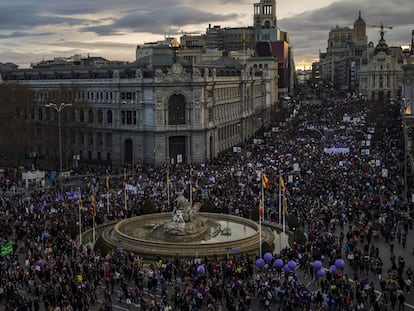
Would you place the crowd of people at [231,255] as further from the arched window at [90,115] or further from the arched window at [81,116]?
the arched window at [81,116]

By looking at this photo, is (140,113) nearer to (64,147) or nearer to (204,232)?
(64,147)

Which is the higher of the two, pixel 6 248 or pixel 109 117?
pixel 109 117

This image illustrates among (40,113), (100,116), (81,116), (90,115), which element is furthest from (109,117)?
(40,113)

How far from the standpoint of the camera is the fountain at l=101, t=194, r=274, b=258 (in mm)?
37031

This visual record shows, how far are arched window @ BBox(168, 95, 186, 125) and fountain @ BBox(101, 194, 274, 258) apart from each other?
3251 centimetres

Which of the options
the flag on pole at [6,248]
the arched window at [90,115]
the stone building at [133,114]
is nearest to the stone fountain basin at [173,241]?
the flag on pole at [6,248]

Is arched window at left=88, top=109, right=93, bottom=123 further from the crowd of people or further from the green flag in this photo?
the green flag

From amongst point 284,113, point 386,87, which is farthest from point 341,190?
point 386,87

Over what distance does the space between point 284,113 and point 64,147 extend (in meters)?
69.8

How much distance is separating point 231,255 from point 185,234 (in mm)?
4205

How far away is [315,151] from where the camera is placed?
77.2m

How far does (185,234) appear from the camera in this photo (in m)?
39.7

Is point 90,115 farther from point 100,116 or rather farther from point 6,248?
point 6,248

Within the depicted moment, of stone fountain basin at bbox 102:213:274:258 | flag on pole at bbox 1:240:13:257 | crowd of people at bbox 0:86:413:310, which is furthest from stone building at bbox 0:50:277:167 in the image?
flag on pole at bbox 1:240:13:257
